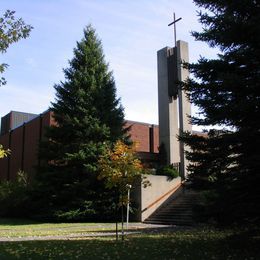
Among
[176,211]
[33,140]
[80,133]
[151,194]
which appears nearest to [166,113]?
[151,194]

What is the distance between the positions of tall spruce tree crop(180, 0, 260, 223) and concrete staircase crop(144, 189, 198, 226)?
11.2 metres

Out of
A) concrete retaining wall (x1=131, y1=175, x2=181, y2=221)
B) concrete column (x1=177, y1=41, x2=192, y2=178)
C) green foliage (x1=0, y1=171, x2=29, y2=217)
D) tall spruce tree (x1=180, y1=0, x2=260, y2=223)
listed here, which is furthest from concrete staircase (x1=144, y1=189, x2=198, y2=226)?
tall spruce tree (x1=180, y1=0, x2=260, y2=223)

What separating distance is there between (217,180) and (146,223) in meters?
13.9

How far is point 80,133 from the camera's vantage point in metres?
27.9

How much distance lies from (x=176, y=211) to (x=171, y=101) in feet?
32.3

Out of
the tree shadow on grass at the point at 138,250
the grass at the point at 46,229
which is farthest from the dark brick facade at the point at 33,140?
the tree shadow on grass at the point at 138,250

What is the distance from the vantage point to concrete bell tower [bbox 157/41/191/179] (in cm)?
3294

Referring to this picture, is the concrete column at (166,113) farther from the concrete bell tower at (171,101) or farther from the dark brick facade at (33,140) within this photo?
the dark brick facade at (33,140)

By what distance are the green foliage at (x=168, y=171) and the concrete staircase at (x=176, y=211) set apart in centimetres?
132

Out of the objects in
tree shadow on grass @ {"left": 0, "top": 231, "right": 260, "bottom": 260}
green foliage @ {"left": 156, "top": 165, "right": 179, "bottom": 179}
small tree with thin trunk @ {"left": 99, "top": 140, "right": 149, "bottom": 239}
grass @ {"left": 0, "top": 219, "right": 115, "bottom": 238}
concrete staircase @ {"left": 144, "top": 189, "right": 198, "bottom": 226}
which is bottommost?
tree shadow on grass @ {"left": 0, "top": 231, "right": 260, "bottom": 260}

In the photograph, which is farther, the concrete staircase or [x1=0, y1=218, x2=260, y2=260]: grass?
the concrete staircase

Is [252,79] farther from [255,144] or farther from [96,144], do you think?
[96,144]

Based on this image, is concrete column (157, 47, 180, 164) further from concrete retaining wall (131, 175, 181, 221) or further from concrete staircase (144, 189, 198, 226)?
concrete staircase (144, 189, 198, 226)

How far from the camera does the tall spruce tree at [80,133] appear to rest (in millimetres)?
26906
